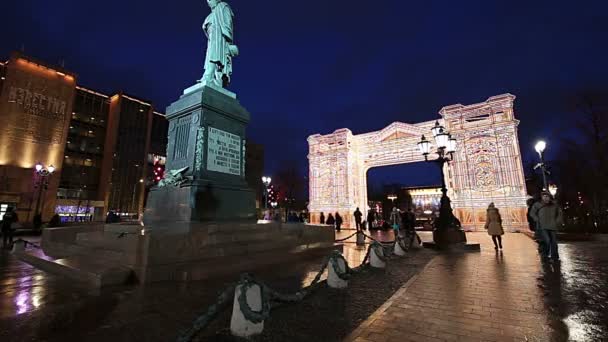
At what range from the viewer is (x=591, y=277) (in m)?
5.49

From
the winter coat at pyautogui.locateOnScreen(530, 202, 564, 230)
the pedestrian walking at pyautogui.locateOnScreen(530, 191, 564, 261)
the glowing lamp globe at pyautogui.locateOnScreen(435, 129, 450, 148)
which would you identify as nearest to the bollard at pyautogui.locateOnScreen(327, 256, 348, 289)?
the pedestrian walking at pyautogui.locateOnScreen(530, 191, 564, 261)

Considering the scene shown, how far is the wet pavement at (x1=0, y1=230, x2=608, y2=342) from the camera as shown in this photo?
9.15 feet

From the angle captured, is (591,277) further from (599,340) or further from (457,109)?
(457,109)

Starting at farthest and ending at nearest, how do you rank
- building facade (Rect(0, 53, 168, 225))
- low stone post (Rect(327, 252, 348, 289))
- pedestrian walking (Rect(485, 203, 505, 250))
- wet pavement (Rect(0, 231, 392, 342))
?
→ building facade (Rect(0, 53, 168, 225))
pedestrian walking (Rect(485, 203, 505, 250))
low stone post (Rect(327, 252, 348, 289))
wet pavement (Rect(0, 231, 392, 342))

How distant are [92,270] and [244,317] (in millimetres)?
3747

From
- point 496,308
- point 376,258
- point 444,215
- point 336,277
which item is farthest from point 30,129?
point 496,308

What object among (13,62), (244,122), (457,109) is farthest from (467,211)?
(13,62)

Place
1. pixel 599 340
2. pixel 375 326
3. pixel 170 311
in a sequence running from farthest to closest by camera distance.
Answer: pixel 170 311 → pixel 375 326 → pixel 599 340

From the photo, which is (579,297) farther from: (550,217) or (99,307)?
(99,307)

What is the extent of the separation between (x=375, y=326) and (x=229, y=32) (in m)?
10.1

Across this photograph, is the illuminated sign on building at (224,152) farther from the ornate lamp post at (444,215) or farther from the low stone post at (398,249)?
the ornate lamp post at (444,215)

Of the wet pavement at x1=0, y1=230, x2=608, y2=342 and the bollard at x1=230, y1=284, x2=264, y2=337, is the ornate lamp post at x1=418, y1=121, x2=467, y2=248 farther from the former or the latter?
the bollard at x1=230, y1=284, x2=264, y2=337

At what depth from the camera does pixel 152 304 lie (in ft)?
12.0

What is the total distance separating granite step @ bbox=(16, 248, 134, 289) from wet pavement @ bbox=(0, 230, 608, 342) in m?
0.18
